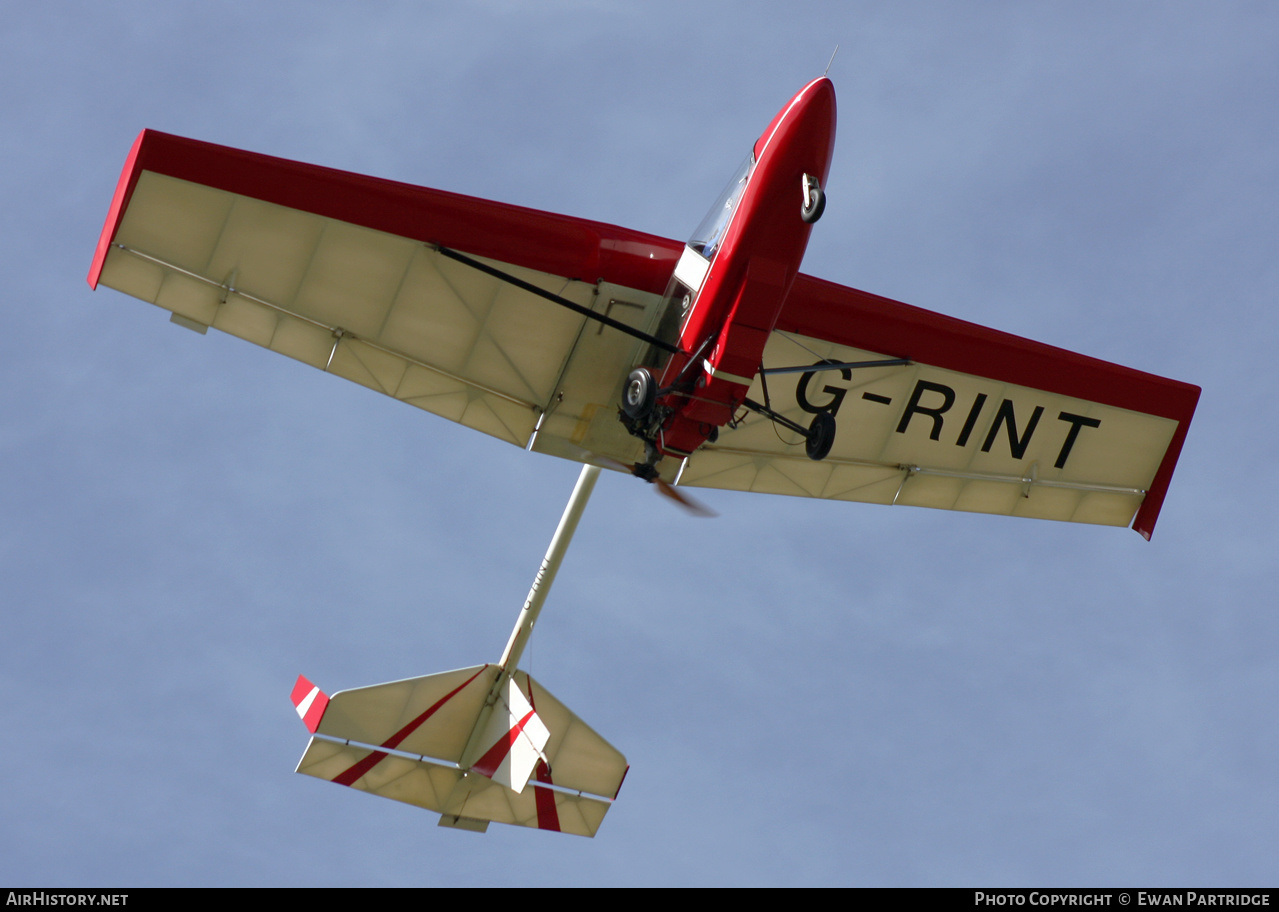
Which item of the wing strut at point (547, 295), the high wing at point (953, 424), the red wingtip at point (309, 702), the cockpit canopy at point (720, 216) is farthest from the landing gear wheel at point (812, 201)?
the red wingtip at point (309, 702)

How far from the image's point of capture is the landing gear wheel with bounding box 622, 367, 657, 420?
13.9 meters

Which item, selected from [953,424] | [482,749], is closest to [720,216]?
[953,424]

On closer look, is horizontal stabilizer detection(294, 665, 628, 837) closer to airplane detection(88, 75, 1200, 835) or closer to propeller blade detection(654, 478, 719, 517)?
airplane detection(88, 75, 1200, 835)

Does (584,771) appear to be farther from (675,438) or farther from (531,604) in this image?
(675,438)

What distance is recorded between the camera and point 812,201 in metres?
13.3

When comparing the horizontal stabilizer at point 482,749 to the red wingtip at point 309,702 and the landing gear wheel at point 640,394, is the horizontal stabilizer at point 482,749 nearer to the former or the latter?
the red wingtip at point 309,702

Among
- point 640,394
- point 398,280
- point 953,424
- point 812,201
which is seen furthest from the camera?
point 953,424

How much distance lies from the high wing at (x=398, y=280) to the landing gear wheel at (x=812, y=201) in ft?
7.73

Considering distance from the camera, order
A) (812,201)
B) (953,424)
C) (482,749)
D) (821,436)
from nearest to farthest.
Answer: (812,201) < (821,436) < (953,424) < (482,749)

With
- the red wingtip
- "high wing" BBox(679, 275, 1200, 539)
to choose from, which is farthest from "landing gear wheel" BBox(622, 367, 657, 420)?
the red wingtip

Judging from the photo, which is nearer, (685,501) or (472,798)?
(685,501)

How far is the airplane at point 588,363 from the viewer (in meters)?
14.1

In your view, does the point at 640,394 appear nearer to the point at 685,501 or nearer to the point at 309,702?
the point at 685,501

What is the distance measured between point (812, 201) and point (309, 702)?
33.0 ft
